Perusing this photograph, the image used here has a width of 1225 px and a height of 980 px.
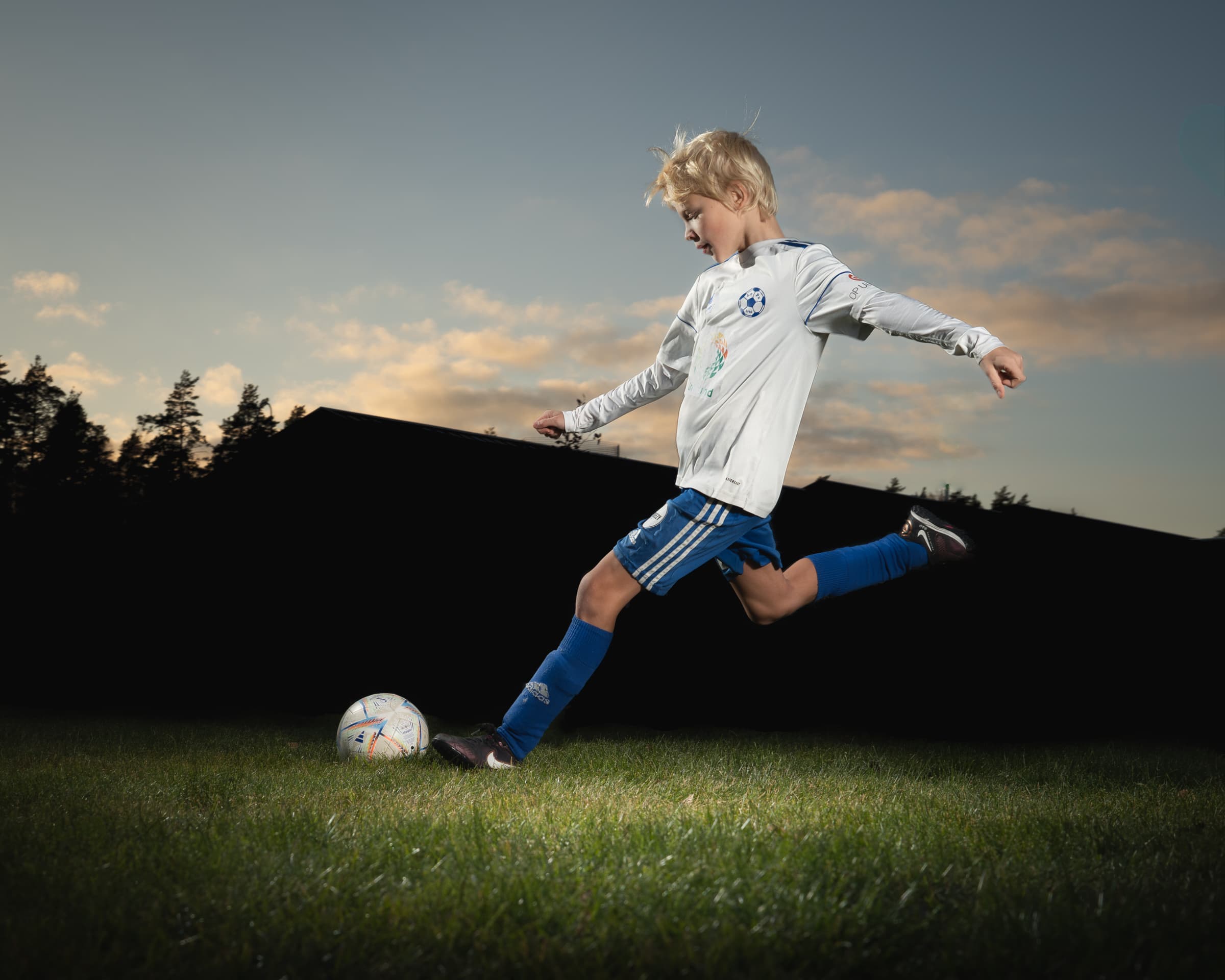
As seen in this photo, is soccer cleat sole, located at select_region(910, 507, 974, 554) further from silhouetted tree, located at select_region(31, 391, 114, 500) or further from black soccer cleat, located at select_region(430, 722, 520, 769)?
silhouetted tree, located at select_region(31, 391, 114, 500)

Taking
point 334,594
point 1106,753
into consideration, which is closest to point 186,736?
point 334,594

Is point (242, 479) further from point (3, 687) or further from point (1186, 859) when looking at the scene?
point (1186, 859)

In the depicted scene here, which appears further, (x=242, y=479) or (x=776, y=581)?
(x=242, y=479)

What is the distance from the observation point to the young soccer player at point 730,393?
3.05 m

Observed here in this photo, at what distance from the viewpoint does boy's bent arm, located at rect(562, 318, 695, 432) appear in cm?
362

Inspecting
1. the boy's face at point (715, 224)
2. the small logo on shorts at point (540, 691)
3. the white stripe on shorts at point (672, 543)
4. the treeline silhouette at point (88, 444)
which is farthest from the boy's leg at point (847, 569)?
the treeline silhouette at point (88, 444)

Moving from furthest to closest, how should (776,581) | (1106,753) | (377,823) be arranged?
(1106,753) < (776,581) < (377,823)

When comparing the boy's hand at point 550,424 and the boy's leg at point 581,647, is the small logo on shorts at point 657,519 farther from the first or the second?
the boy's hand at point 550,424

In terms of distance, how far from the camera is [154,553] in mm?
7332

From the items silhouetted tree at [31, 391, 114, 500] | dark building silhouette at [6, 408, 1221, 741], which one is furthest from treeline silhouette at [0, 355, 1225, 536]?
dark building silhouette at [6, 408, 1221, 741]

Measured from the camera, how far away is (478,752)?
338 centimetres

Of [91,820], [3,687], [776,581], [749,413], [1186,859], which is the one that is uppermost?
[749,413]

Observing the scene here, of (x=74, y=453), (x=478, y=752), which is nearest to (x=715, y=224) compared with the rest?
(x=478, y=752)

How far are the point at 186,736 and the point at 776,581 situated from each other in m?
3.70
